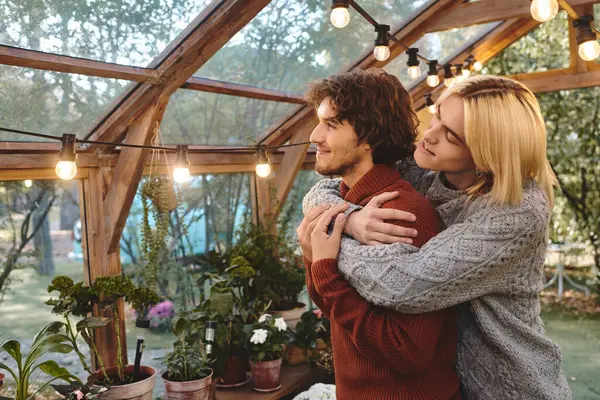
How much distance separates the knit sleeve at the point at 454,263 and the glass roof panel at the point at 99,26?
5.88 ft

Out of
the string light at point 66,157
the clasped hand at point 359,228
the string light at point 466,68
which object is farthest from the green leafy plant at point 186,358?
the string light at point 466,68

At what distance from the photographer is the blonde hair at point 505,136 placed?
1220 mm

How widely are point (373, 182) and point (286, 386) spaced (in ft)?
8.64

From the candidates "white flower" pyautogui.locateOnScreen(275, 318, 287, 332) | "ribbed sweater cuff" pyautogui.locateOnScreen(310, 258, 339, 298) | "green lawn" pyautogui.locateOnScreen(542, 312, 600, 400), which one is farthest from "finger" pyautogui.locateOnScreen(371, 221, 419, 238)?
"green lawn" pyautogui.locateOnScreen(542, 312, 600, 400)

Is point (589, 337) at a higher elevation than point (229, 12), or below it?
below

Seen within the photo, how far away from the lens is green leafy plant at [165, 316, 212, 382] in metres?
3.13

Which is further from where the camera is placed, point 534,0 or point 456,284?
point 534,0

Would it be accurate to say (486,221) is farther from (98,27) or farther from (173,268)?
(173,268)

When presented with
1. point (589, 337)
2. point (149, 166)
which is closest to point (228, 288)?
point (149, 166)

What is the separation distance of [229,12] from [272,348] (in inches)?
79.7

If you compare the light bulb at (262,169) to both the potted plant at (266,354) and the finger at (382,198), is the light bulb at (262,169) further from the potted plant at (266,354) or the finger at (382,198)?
the finger at (382,198)

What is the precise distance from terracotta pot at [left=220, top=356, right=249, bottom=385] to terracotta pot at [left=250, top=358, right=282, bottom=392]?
0.28 feet

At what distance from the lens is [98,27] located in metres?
2.57

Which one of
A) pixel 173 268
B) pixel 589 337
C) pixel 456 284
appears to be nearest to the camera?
pixel 456 284
